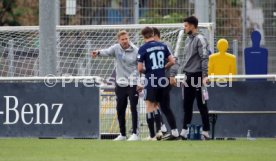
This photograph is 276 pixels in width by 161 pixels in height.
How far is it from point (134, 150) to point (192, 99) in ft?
10.4

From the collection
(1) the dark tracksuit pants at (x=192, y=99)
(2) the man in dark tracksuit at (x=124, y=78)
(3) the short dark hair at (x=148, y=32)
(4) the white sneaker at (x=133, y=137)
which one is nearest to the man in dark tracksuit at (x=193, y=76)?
(1) the dark tracksuit pants at (x=192, y=99)

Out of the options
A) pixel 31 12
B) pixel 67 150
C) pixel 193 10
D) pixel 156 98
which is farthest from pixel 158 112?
pixel 31 12

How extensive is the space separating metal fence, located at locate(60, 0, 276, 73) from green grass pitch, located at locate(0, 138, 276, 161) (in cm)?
595

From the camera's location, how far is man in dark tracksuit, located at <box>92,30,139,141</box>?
809 inches

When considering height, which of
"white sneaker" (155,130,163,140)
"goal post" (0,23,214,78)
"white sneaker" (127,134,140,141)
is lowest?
"white sneaker" (127,134,140,141)

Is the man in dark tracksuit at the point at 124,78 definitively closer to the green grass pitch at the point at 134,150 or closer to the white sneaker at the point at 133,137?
the white sneaker at the point at 133,137

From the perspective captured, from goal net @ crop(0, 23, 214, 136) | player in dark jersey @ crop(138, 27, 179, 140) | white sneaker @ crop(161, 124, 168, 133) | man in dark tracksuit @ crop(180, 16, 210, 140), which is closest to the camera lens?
player in dark jersey @ crop(138, 27, 179, 140)

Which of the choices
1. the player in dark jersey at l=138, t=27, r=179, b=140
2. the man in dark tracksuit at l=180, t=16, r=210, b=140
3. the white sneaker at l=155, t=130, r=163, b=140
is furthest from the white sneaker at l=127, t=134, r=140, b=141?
the man in dark tracksuit at l=180, t=16, r=210, b=140

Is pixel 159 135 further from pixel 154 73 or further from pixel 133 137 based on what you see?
pixel 154 73

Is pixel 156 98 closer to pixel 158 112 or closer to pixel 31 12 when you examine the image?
pixel 158 112

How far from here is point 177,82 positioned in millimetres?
21406

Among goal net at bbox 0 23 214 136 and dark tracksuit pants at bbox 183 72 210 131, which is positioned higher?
goal net at bbox 0 23 214 136

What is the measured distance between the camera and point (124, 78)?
2064cm

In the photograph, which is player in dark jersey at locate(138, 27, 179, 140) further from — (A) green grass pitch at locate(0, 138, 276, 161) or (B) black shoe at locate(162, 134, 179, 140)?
(A) green grass pitch at locate(0, 138, 276, 161)
